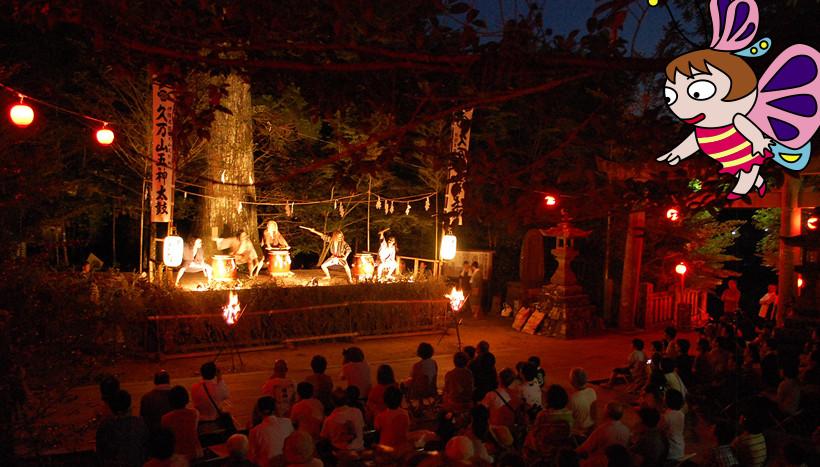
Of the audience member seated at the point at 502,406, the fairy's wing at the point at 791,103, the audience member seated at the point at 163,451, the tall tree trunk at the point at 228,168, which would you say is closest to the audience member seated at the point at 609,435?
the audience member seated at the point at 502,406

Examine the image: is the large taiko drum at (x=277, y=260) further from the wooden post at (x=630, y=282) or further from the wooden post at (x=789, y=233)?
the wooden post at (x=789, y=233)

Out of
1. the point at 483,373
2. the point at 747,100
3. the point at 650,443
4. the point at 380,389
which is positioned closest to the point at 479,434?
the point at 650,443

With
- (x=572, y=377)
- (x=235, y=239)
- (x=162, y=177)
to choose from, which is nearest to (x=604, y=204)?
(x=572, y=377)

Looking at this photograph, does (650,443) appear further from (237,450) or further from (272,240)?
(272,240)

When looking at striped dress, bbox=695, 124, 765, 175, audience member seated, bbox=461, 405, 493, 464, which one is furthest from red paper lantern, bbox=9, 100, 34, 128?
striped dress, bbox=695, 124, 765, 175

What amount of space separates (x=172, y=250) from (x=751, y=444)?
11.1 meters

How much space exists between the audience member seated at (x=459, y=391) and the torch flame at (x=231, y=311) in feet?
18.8

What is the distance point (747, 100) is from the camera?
470 centimetres

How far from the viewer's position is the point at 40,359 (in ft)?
16.7

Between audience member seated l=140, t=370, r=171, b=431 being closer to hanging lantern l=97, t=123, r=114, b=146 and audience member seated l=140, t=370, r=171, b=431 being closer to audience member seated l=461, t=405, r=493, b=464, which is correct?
audience member seated l=461, t=405, r=493, b=464

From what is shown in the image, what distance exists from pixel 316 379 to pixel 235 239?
9.82 m

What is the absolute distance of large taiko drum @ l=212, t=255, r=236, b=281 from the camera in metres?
15.3

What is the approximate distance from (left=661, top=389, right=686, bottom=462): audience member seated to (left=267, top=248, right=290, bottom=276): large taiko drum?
38.7 feet

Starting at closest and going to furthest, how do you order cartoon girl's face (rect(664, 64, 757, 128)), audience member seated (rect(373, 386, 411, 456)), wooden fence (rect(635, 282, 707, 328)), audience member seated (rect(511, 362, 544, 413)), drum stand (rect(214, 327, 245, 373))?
cartoon girl's face (rect(664, 64, 757, 128)) → audience member seated (rect(373, 386, 411, 456)) → audience member seated (rect(511, 362, 544, 413)) → drum stand (rect(214, 327, 245, 373)) → wooden fence (rect(635, 282, 707, 328))
